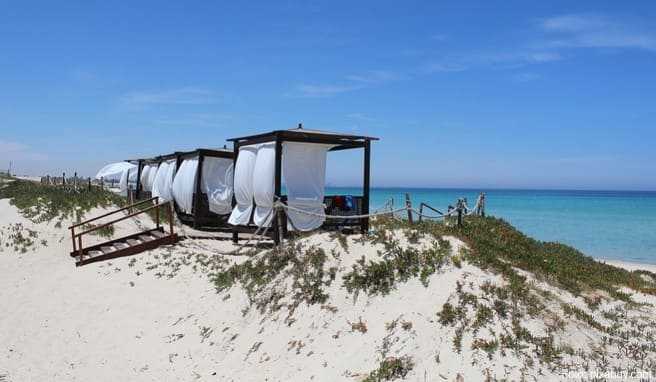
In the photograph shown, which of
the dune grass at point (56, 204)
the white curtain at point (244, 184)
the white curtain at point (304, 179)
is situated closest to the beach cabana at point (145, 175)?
the dune grass at point (56, 204)

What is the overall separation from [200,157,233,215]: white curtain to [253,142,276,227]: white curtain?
5.96 meters

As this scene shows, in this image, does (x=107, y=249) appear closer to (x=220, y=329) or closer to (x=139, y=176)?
(x=220, y=329)

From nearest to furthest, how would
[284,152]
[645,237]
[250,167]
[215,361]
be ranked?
[215,361], [284,152], [250,167], [645,237]

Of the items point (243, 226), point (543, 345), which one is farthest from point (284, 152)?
point (543, 345)

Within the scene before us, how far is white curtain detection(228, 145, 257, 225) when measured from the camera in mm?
14508

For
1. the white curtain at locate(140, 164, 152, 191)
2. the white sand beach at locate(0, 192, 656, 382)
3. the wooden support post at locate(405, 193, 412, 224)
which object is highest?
the white curtain at locate(140, 164, 152, 191)

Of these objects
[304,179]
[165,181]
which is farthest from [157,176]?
[304,179]

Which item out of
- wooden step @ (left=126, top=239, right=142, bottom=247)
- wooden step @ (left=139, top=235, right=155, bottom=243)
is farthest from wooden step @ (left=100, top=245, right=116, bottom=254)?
wooden step @ (left=139, top=235, right=155, bottom=243)

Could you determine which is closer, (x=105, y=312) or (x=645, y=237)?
(x=105, y=312)

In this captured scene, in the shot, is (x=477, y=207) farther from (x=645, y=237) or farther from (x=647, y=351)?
(x=645, y=237)

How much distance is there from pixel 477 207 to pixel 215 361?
9.41 metres

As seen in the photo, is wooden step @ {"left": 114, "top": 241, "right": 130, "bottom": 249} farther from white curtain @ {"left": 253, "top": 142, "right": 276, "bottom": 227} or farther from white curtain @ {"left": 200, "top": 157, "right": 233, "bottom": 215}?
white curtain @ {"left": 253, "top": 142, "right": 276, "bottom": 227}

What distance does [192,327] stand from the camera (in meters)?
10.1

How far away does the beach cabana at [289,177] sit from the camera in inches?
528
